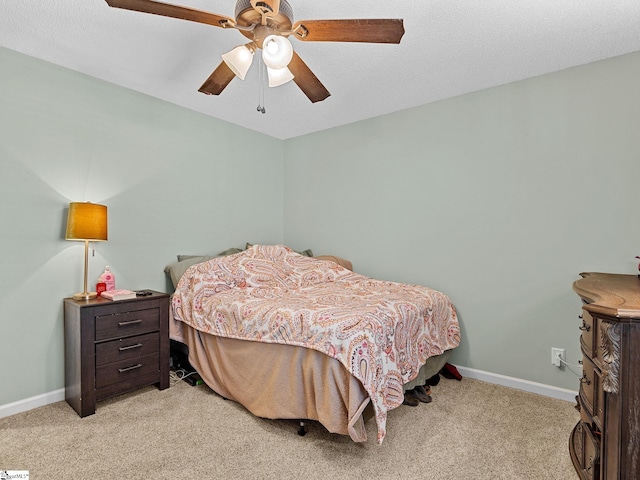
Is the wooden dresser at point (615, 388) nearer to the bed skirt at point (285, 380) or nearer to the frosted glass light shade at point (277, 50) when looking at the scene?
the bed skirt at point (285, 380)

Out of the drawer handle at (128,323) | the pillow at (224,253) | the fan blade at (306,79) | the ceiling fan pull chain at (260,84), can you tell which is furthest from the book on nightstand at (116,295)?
the fan blade at (306,79)

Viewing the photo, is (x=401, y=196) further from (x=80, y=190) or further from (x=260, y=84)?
(x=80, y=190)

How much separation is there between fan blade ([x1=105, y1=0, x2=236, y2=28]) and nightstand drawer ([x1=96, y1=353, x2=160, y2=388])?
2.05 meters

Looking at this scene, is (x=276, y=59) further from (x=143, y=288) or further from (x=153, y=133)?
(x=143, y=288)

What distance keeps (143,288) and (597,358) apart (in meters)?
2.93

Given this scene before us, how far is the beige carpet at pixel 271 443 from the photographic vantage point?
166 cm

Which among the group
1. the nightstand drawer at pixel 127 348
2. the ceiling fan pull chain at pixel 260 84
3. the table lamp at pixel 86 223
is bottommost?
the nightstand drawer at pixel 127 348

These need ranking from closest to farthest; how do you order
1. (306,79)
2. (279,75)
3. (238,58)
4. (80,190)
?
(238,58)
(279,75)
(306,79)
(80,190)

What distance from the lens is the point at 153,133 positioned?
2.92 m

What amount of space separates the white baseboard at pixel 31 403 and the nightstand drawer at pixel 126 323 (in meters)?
0.59

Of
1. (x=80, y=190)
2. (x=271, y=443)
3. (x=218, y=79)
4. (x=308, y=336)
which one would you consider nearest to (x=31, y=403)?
(x=80, y=190)

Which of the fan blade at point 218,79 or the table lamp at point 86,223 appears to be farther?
the table lamp at point 86,223

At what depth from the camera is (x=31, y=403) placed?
226cm

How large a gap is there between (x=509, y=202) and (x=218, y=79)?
2.22m
